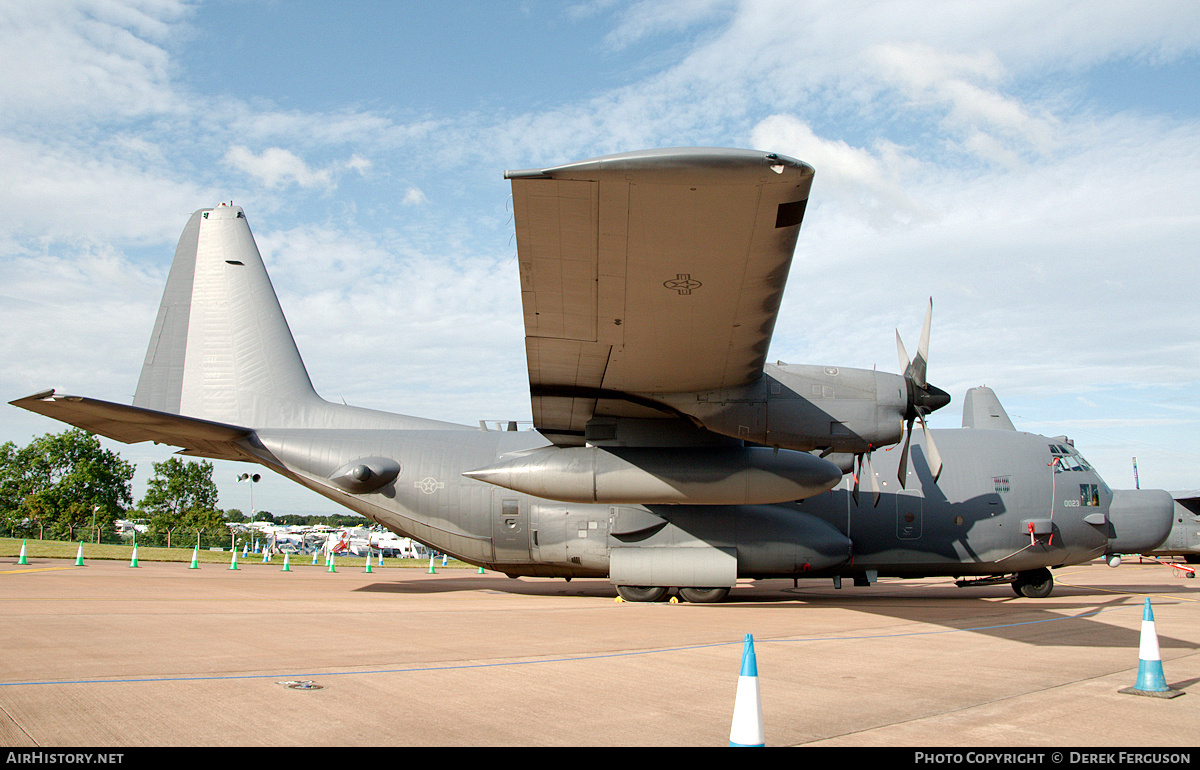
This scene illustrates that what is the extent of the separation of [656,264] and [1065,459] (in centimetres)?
1333

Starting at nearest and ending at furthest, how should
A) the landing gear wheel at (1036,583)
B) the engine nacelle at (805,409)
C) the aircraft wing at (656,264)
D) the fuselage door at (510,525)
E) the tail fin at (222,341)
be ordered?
1. the aircraft wing at (656,264)
2. the engine nacelle at (805,409)
3. the fuselage door at (510,525)
4. the landing gear wheel at (1036,583)
5. the tail fin at (222,341)

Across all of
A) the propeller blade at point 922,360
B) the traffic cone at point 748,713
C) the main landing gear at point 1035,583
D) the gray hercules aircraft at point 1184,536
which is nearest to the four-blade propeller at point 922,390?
the propeller blade at point 922,360

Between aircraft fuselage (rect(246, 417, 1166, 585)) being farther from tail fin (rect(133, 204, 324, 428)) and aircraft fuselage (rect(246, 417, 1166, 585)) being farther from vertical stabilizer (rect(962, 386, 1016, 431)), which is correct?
vertical stabilizer (rect(962, 386, 1016, 431))

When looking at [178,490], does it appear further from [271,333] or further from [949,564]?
[949,564]

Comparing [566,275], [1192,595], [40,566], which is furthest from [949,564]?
[40,566]

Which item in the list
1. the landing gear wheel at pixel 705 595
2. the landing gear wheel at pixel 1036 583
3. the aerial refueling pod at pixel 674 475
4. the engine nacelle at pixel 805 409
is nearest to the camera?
the engine nacelle at pixel 805 409

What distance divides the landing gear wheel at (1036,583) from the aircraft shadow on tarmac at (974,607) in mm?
224

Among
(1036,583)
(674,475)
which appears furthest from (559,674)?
(1036,583)

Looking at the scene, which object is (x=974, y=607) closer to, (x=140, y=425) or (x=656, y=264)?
(x=656, y=264)

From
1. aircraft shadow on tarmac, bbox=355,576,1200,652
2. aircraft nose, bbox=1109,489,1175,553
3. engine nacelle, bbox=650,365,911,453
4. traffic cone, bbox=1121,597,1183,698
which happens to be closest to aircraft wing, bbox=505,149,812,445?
engine nacelle, bbox=650,365,911,453

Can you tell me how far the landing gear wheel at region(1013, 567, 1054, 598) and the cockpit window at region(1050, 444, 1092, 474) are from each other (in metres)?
2.35

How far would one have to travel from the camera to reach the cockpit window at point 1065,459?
1630cm

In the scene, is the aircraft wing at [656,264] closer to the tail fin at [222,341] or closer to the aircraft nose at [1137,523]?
the tail fin at [222,341]

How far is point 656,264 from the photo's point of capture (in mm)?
7699
